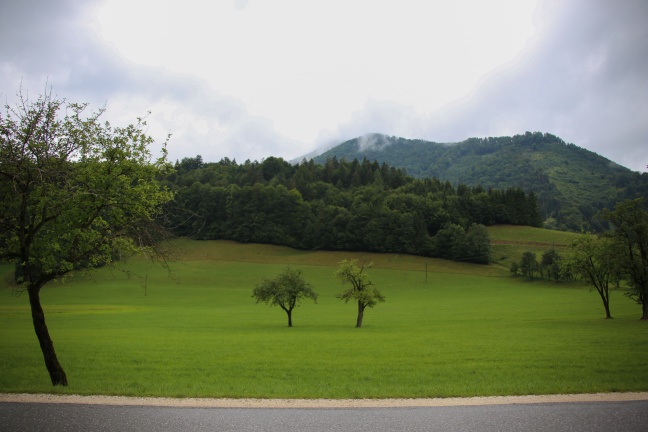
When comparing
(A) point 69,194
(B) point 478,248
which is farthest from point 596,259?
(B) point 478,248

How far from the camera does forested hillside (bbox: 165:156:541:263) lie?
12375 cm

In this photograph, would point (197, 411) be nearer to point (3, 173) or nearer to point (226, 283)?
point (3, 173)

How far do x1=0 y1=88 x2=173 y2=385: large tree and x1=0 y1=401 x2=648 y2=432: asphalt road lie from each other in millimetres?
4274

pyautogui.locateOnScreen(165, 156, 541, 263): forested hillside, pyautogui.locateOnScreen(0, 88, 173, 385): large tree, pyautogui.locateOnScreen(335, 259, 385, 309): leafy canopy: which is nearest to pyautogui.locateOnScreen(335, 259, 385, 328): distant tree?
pyautogui.locateOnScreen(335, 259, 385, 309): leafy canopy

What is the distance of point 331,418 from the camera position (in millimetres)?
11547

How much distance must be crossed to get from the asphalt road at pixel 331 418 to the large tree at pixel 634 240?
32984 mm

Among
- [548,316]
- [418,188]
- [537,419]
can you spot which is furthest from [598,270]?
[418,188]

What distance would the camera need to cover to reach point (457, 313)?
5856cm

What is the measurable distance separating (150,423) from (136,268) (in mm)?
106184

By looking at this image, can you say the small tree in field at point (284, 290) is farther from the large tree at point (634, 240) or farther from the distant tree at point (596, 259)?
the large tree at point (634, 240)

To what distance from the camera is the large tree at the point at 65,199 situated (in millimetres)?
14142

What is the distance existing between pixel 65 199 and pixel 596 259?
1941 inches

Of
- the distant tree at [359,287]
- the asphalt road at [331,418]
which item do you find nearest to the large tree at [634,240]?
the distant tree at [359,287]

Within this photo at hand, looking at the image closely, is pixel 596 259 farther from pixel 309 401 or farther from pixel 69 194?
pixel 69 194
